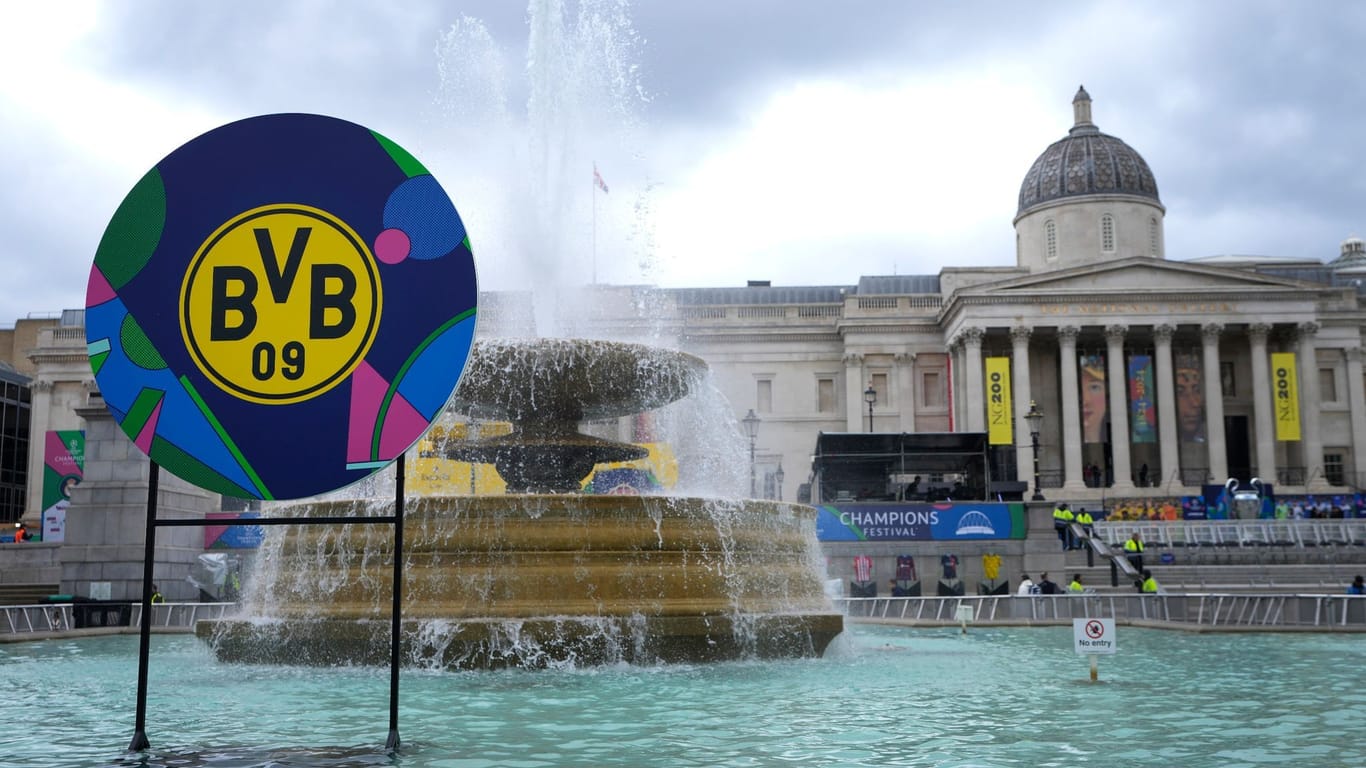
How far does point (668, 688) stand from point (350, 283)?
429cm

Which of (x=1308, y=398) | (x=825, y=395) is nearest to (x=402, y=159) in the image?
(x=825, y=395)

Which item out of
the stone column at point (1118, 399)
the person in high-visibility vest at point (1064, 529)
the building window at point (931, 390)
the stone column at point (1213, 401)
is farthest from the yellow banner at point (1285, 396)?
the person in high-visibility vest at point (1064, 529)

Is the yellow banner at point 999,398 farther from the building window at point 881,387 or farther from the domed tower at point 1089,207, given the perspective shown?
the domed tower at point 1089,207

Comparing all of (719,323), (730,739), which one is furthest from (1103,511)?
(730,739)

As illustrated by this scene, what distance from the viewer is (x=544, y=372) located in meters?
13.0

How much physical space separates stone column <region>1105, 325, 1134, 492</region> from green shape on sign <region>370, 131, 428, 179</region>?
188ft

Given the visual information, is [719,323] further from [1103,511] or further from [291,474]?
[291,474]

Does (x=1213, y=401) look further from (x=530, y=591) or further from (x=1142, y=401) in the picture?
(x=530, y=591)

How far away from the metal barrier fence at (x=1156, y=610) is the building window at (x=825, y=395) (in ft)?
146

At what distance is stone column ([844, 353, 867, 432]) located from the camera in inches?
2574

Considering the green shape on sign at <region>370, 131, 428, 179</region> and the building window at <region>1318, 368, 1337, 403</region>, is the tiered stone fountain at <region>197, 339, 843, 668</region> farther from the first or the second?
the building window at <region>1318, 368, 1337, 403</region>

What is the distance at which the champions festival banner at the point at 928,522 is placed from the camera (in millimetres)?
32000

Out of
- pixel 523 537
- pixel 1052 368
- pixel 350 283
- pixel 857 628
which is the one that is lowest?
pixel 857 628

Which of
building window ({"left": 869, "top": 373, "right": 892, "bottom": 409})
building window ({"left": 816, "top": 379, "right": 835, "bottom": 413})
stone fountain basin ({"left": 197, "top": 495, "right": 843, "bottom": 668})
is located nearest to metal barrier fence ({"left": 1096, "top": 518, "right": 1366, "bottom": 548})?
building window ({"left": 869, "top": 373, "right": 892, "bottom": 409})
